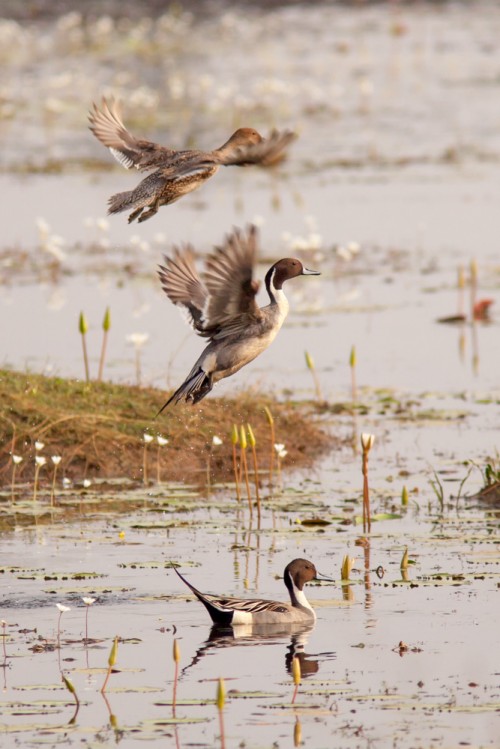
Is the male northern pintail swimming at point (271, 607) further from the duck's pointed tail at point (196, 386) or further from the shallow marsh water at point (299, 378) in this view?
the duck's pointed tail at point (196, 386)

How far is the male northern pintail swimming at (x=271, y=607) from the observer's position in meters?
9.91

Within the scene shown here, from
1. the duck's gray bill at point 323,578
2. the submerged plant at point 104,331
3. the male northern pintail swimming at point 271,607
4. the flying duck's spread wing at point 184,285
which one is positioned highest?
the submerged plant at point 104,331

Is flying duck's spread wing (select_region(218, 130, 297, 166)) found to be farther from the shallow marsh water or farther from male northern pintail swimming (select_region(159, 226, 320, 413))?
the shallow marsh water

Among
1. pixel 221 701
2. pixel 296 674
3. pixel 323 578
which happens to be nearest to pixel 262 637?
pixel 323 578

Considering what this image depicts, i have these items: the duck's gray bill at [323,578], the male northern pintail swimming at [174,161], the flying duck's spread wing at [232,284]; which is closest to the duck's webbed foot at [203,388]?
the flying duck's spread wing at [232,284]

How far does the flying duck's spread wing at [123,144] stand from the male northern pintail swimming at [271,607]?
247cm

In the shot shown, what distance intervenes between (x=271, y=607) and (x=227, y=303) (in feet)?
5.95

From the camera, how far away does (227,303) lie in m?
9.43

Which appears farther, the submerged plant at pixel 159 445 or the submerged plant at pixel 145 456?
the submerged plant at pixel 159 445

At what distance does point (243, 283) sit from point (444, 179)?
64.2 ft

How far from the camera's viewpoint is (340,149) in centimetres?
3106

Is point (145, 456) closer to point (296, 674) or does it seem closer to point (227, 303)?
point (227, 303)

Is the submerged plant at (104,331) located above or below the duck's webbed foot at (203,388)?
above

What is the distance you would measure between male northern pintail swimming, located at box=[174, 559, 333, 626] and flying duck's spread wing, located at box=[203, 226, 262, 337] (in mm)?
1511
